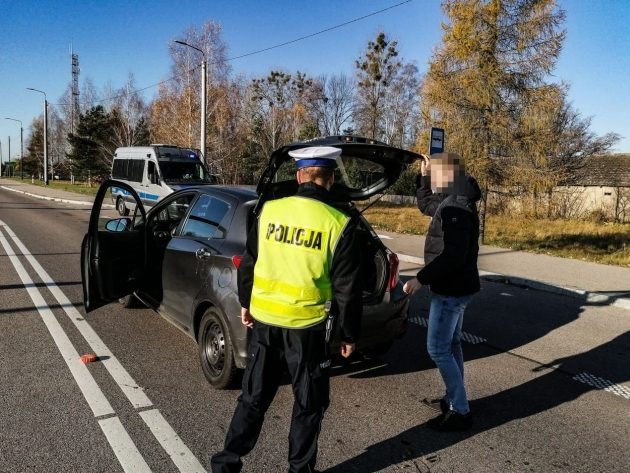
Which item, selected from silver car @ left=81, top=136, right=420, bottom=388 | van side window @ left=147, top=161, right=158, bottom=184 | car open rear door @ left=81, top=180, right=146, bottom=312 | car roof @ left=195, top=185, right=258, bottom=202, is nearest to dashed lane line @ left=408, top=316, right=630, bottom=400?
silver car @ left=81, top=136, right=420, bottom=388

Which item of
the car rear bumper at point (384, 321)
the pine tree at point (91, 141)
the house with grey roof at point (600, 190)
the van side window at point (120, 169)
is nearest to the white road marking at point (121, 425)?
the car rear bumper at point (384, 321)

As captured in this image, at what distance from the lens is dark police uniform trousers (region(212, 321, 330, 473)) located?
246 cm

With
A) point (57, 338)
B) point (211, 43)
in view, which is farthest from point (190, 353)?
point (211, 43)

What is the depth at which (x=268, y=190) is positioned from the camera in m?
3.37

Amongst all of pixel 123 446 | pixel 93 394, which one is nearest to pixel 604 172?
pixel 93 394

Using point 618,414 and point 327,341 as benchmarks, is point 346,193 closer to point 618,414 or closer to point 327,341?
point 327,341

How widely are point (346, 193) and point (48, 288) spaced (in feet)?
17.2

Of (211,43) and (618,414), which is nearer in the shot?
(618,414)

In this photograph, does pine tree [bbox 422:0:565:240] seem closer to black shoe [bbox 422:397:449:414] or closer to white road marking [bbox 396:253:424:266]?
white road marking [bbox 396:253:424:266]

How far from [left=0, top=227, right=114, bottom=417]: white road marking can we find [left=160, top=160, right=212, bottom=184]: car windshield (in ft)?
34.5

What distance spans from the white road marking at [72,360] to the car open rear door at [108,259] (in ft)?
1.48

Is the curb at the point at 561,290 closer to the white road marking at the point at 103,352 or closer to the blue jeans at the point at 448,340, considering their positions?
the blue jeans at the point at 448,340

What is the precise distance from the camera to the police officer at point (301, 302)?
7.84ft

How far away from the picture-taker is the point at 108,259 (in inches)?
186
